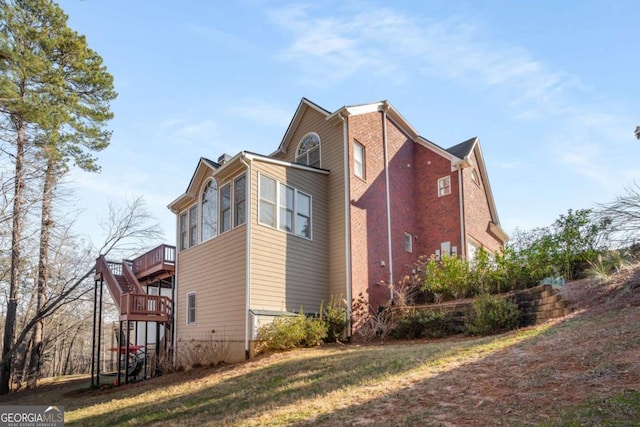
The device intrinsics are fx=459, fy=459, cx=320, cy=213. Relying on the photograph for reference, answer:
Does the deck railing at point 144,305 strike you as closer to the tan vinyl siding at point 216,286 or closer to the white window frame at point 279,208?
the tan vinyl siding at point 216,286

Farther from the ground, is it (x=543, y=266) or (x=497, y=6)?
(x=497, y=6)

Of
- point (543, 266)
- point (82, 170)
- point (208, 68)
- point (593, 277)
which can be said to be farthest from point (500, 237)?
point (82, 170)

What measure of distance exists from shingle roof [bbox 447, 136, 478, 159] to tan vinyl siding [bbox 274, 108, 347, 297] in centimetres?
564

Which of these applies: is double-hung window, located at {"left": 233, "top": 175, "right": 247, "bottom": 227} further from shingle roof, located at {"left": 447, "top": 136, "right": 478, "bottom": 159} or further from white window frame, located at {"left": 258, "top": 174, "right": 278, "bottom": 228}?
shingle roof, located at {"left": 447, "top": 136, "right": 478, "bottom": 159}

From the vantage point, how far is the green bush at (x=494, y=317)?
10.6 m

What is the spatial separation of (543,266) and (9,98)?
49.3 feet

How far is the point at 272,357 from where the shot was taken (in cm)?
1137

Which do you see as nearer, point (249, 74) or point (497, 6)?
point (497, 6)

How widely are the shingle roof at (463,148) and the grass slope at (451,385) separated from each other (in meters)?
8.61

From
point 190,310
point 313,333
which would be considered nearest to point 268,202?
point 313,333

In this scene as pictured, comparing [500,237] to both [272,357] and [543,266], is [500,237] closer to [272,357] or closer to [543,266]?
[543,266]

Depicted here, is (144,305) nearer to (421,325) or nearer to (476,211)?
(421,325)

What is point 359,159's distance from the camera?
619 inches

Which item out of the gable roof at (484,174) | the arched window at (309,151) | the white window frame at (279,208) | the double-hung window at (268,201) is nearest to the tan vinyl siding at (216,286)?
the double-hung window at (268,201)
